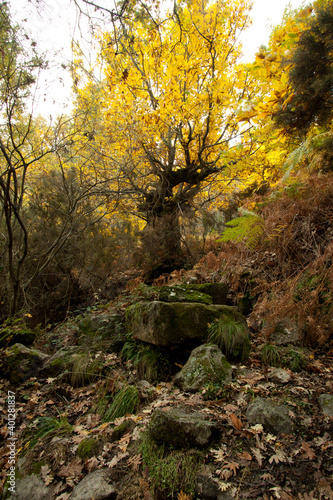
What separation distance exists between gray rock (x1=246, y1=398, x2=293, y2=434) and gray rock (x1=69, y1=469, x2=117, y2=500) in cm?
124

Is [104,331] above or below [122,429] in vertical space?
above

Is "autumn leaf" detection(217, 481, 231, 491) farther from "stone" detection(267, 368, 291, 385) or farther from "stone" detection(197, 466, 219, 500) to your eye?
"stone" detection(267, 368, 291, 385)

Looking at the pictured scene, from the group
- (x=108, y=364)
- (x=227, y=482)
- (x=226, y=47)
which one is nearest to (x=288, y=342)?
(x=227, y=482)

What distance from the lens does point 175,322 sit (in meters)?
3.43

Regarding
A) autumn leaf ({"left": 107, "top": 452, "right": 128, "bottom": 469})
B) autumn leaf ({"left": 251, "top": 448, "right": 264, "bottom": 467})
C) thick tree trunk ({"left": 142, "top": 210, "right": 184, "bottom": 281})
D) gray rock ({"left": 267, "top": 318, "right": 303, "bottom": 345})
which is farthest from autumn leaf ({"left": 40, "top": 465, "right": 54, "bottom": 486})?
thick tree trunk ({"left": 142, "top": 210, "right": 184, "bottom": 281})

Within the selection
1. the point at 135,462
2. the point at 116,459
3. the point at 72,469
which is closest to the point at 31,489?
the point at 72,469

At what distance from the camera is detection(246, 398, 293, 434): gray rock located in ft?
6.42

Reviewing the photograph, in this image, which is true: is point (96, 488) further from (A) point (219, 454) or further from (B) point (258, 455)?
(B) point (258, 455)

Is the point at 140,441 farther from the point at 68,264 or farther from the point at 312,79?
the point at 68,264

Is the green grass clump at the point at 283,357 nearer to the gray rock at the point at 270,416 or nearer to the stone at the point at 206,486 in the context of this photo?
the gray rock at the point at 270,416

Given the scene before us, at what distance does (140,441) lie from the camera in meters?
2.13

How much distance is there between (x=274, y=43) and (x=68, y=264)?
6.17 meters

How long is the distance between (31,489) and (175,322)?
7.01ft

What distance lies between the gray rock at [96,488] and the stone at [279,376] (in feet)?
5.88
